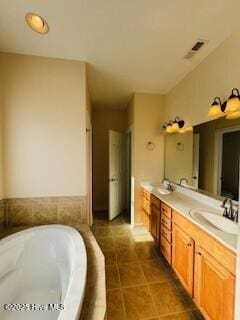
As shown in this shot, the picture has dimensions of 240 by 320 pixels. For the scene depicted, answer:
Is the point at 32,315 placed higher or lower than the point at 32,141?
lower

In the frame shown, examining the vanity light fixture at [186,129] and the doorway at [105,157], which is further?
the doorway at [105,157]

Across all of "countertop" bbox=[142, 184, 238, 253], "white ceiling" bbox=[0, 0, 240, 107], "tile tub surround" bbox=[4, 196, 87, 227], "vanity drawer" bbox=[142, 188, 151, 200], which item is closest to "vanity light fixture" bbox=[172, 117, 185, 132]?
"white ceiling" bbox=[0, 0, 240, 107]

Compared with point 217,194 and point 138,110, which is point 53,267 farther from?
point 138,110

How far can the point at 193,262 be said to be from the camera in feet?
4.94

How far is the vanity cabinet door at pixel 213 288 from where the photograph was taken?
109 centimetres

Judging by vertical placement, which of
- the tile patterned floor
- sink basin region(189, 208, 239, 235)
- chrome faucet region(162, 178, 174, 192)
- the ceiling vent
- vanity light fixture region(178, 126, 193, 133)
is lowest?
the tile patterned floor

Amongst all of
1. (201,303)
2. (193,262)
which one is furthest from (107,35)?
(201,303)

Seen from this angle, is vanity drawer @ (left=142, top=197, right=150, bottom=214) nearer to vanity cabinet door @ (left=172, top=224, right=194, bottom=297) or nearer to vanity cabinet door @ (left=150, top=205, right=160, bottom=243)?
vanity cabinet door @ (left=150, top=205, right=160, bottom=243)

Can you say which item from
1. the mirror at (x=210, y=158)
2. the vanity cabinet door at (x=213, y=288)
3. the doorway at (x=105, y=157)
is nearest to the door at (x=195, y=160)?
the mirror at (x=210, y=158)

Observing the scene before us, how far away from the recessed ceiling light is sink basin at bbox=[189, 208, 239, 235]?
7.31 feet

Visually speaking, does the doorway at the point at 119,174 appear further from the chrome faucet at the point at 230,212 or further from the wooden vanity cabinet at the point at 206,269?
the chrome faucet at the point at 230,212

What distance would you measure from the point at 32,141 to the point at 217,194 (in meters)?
2.24

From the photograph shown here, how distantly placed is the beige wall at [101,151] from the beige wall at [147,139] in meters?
1.34

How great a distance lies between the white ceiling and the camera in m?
1.37
